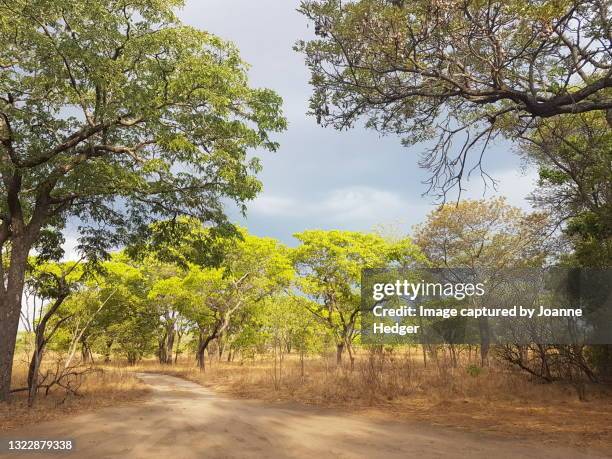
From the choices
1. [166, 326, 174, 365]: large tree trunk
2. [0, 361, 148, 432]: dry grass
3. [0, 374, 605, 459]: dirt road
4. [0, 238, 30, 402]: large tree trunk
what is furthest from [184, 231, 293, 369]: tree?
[0, 374, 605, 459]: dirt road

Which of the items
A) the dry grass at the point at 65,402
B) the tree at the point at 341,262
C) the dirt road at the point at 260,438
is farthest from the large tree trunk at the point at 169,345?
the dirt road at the point at 260,438

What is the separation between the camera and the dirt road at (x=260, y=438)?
639 cm

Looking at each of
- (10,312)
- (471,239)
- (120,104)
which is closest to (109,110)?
(120,104)

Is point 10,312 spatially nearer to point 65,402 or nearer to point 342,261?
point 65,402

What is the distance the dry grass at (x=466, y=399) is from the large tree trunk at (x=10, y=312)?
284 inches

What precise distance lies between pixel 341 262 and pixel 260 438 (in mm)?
18780

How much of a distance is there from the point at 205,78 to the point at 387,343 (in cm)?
2235

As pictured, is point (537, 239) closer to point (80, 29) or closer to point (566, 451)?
point (566, 451)

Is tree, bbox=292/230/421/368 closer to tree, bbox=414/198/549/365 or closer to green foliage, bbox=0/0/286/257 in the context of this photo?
tree, bbox=414/198/549/365

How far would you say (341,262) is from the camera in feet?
84.6

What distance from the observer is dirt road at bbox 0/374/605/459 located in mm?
6387

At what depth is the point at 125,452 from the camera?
20.6 ft

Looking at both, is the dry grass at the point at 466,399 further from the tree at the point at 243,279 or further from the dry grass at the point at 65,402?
the tree at the point at 243,279

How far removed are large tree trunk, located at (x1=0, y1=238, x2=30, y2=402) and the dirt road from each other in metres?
2.90
